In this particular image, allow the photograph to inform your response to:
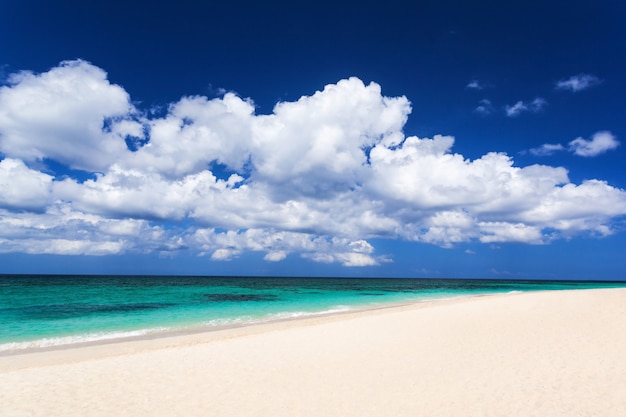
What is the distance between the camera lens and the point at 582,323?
56.6 ft

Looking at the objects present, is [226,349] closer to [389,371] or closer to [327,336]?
[327,336]

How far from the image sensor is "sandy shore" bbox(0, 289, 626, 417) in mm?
8234

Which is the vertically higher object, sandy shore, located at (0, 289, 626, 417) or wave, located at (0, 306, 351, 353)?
sandy shore, located at (0, 289, 626, 417)

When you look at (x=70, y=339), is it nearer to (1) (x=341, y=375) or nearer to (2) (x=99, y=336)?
(2) (x=99, y=336)

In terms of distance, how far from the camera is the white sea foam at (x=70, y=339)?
16500mm

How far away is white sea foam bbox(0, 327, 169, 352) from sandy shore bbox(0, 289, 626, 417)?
2727 millimetres

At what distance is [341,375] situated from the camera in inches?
415

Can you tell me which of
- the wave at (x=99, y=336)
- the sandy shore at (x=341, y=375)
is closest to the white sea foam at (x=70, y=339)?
the wave at (x=99, y=336)

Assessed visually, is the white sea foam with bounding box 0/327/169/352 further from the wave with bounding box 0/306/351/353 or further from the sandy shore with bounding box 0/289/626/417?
the sandy shore with bounding box 0/289/626/417

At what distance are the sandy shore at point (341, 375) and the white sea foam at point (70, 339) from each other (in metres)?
2.73

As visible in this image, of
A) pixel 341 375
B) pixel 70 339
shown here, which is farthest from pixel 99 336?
pixel 341 375

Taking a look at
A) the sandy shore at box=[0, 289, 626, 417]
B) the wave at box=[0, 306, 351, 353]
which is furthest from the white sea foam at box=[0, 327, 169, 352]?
the sandy shore at box=[0, 289, 626, 417]

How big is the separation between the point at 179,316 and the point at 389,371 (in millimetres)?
20032

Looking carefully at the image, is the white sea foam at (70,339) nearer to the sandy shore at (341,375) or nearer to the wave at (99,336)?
the wave at (99,336)
